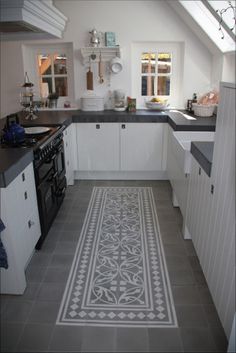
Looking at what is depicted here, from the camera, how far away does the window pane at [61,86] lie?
4406mm

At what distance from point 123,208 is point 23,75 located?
242 centimetres

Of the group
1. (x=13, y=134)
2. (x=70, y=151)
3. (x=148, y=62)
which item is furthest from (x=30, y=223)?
(x=148, y=62)

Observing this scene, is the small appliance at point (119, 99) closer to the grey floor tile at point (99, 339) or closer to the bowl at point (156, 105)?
the bowl at point (156, 105)

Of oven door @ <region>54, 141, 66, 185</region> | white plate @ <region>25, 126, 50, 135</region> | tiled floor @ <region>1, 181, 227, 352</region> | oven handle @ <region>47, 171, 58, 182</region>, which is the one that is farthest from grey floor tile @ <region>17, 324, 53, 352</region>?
white plate @ <region>25, 126, 50, 135</region>

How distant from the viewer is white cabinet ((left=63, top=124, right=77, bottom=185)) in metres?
3.71

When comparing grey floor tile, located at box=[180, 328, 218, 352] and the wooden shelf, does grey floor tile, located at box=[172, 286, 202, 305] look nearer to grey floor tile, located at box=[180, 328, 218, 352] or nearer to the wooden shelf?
grey floor tile, located at box=[180, 328, 218, 352]

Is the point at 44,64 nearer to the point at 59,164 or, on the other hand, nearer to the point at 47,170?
the point at 59,164

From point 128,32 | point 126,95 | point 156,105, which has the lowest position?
point 156,105

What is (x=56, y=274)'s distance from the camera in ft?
7.53

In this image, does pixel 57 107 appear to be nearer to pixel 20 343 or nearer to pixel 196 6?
pixel 196 6

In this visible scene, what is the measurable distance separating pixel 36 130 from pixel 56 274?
148cm

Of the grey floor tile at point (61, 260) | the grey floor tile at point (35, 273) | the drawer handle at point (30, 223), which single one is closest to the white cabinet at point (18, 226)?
the drawer handle at point (30, 223)

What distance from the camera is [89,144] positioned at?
160 inches

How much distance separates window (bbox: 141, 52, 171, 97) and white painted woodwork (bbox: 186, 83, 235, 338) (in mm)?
2629
